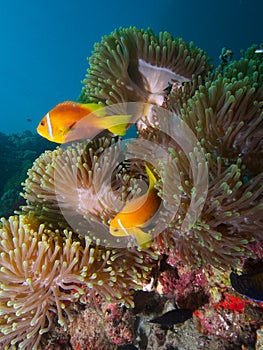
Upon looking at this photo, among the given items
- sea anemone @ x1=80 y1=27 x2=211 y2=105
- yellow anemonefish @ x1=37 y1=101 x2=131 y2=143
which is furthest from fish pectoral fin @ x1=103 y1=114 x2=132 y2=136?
sea anemone @ x1=80 y1=27 x2=211 y2=105

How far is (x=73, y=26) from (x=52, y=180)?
94206mm

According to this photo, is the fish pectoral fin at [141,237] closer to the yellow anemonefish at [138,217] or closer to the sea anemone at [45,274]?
the yellow anemonefish at [138,217]

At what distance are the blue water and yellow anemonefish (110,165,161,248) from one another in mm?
19637

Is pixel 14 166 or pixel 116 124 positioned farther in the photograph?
pixel 14 166

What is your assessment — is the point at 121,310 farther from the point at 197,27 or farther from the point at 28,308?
the point at 197,27

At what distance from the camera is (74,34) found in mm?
84562

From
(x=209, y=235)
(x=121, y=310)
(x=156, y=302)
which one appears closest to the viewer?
(x=209, y=235)

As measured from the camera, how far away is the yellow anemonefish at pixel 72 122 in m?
1.89

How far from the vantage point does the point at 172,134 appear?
6.70ft

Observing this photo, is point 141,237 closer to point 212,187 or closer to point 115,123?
point 212,187

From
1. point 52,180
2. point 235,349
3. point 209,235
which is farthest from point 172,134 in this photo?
point 235,349

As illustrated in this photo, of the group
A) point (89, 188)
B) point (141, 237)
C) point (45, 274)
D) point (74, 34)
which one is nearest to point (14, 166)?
point (89, 188)

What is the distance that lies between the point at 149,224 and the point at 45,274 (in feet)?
2.71

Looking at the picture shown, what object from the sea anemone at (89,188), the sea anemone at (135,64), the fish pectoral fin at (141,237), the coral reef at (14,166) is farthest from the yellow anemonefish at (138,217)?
the coral reef at (14,166)
